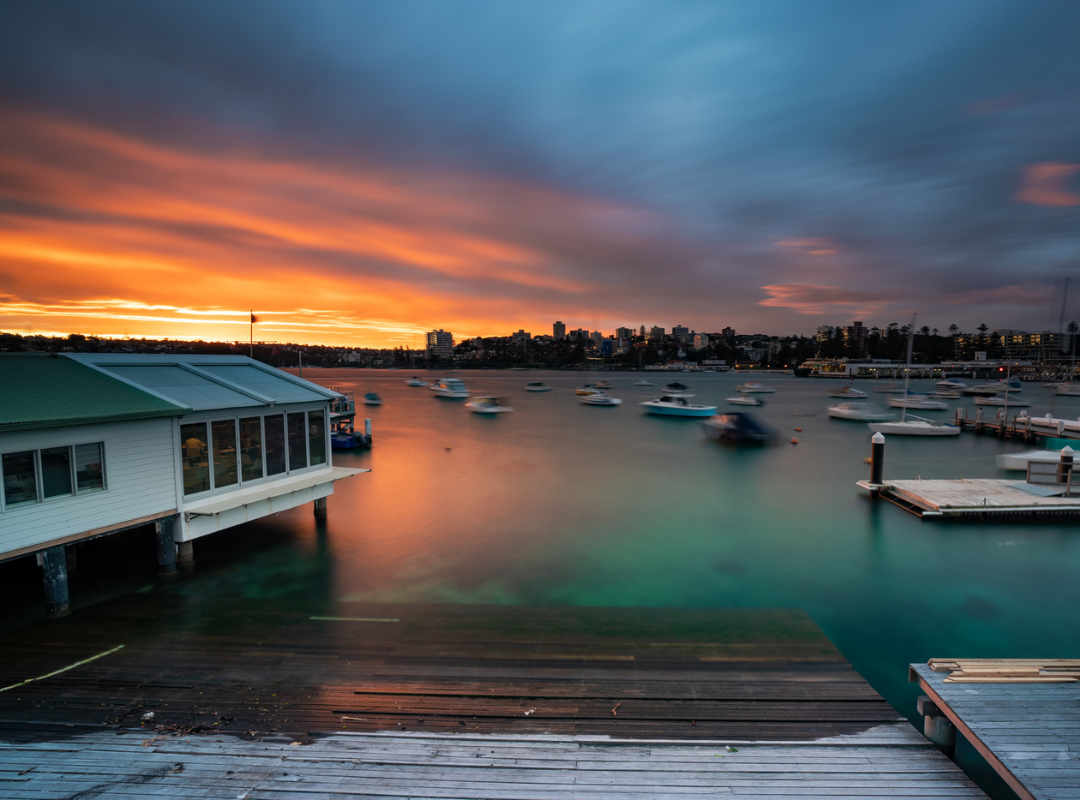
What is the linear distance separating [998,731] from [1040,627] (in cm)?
985

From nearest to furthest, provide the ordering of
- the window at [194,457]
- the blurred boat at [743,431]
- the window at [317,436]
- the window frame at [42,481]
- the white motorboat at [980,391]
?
the window frame at [42,481] → the window at [194,457] → the window at [317,436] → the blurred boat at [743,431] → the white motorboat at [980,391]

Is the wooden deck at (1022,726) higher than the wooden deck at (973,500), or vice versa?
the wooden deck at (1022,726)

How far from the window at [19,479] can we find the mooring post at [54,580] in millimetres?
1413

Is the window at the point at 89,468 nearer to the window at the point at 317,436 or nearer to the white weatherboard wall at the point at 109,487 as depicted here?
the white weatherboard wall at the point at 109,487

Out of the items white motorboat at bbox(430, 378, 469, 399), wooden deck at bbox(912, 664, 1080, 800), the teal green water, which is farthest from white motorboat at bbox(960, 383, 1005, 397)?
wooden deck at bbox(912, 664, 1080, 800)

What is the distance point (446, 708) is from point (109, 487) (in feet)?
28.5

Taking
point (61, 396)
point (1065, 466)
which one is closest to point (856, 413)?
point (1065, 466)

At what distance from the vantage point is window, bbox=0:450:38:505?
9.16 metres

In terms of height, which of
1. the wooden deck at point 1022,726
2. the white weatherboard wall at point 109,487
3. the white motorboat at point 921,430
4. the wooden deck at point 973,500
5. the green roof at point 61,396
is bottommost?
the white motorboat at point 921,430

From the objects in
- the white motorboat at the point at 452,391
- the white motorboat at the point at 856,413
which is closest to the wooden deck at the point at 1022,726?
the white motorboat at the point at 856,413

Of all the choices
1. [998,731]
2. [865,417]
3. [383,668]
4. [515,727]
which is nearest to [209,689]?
[383,668]

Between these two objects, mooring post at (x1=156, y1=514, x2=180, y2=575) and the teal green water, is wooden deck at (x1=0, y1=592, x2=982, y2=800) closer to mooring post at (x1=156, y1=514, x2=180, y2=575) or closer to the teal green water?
mooring post at (x1=156, y1=514, x2=180, y2=575)

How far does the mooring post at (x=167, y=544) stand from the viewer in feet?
40.4

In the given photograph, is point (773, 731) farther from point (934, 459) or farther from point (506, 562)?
point (934, 459)
